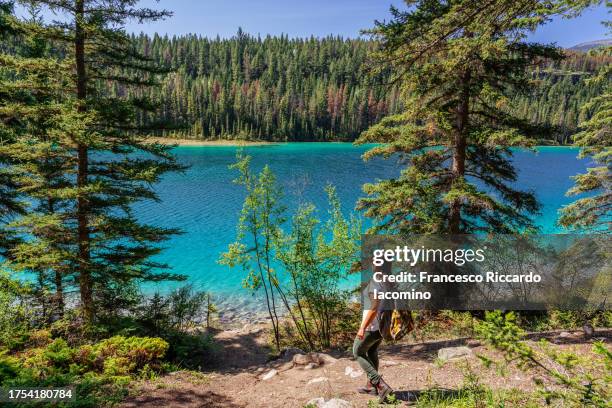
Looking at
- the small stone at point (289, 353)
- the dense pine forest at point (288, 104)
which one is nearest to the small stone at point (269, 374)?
the small stone at point (289, 353)

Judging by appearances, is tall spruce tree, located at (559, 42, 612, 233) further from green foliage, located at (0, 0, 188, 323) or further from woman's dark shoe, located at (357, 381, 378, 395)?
green foliage, located at (0, 0, 188, 323)

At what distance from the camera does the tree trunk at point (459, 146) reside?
37.0 ft

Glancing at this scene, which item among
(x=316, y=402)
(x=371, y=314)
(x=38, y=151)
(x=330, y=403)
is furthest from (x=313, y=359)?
(x=38, y=151)

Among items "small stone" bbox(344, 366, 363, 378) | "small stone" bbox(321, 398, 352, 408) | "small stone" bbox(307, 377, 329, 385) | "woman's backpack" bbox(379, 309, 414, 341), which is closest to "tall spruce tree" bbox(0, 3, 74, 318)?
"small stone" bbox(307, 377, 329, 385)

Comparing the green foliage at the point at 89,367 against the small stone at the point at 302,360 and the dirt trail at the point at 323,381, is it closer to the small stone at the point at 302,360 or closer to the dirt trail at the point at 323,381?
the dirt trail at the point at 323,381

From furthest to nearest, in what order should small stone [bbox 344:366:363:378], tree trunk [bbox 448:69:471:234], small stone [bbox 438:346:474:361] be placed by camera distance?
tree trunk [bbox 448:69:471:234]
small stone [bbox 438:346:474:361]
small stone [bbox 344:366:363:378]

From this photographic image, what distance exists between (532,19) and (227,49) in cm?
20910

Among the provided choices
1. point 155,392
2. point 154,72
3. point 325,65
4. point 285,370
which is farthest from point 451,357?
point 325,65

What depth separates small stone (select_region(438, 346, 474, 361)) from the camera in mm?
8125

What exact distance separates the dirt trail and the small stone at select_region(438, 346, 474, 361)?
0.67 ft

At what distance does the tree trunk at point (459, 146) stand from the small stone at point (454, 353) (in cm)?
465

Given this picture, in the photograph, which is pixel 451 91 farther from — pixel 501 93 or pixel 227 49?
pixel 227 49

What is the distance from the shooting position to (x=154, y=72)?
11.2m

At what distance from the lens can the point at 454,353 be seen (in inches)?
324
